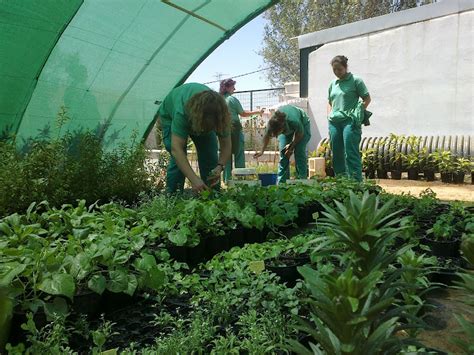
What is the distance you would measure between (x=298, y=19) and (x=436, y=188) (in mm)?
24142

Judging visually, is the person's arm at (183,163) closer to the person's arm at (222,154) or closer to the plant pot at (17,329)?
the person's arm at (222,154)

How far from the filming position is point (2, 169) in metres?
3.93

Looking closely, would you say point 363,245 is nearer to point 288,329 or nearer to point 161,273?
point 288,329

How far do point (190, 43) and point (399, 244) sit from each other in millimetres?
3955

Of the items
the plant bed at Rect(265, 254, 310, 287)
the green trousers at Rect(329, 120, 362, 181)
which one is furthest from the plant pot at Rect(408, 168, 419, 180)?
the plant bed at Rect(265, 254, 310, 287)

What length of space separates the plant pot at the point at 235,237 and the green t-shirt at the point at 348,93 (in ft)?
9.91

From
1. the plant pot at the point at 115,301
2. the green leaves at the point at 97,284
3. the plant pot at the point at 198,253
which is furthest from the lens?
the plant pot at the point at 198,253

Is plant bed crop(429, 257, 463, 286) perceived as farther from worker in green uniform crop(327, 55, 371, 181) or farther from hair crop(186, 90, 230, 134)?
worker in green uniform crop(327, 55, 371, 181)

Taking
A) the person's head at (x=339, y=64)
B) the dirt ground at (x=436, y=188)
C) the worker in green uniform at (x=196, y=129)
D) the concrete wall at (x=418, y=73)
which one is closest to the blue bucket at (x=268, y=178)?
the dirt ground at (x=436, y=188)

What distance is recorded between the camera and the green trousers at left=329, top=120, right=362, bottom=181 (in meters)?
5.79

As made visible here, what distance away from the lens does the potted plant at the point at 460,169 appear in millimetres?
8078

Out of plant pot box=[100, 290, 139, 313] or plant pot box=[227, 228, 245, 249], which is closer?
plant pot box=[100, 290, 139, 313]

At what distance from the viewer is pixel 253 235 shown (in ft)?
11.6

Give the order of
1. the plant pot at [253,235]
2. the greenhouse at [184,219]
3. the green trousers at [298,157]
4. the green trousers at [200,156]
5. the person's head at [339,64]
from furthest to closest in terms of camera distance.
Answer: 1. the green trousers at [298,157]
2. the person's head at [339,64]
3. the green trousers at [200,156]
4. the plant pot at [253,235]
5. the greenhouse at [184,219]
